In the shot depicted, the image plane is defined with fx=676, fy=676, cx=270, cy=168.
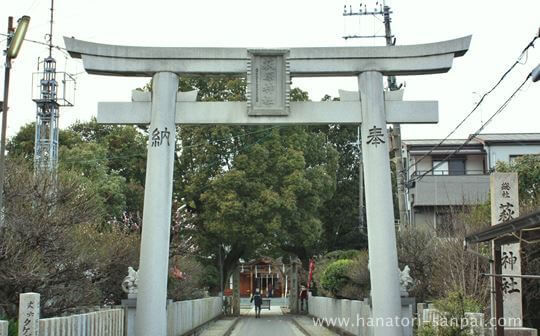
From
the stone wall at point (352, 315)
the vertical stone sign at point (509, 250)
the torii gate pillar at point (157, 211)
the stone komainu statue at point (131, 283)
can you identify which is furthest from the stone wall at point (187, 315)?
the vertical stone sign at point (509, 250)

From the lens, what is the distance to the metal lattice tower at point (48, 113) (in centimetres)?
2580

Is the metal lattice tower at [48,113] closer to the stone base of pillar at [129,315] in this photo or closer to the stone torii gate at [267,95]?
the stone torii gate at [267,95]

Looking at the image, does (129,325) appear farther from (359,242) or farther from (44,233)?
(359,242)

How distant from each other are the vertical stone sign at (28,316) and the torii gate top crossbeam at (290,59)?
313 inches

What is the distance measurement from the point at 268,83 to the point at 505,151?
26939 millimetres

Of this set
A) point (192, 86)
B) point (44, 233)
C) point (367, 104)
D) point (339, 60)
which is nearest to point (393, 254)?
point (367, 104)

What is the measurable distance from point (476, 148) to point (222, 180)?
15.6 m

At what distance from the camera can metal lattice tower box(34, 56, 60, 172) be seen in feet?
84.6

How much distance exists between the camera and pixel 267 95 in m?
16.7

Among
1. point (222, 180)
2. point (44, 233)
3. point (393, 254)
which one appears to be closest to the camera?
point (44, 233)

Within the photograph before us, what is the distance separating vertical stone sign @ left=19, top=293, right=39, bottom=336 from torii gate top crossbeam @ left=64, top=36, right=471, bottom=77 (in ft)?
26.0

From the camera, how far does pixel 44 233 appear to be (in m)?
13.2

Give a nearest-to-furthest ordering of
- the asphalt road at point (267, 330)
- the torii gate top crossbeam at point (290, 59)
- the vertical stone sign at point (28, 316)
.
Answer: the vertical stone sign at point (28, 316), the torii gate top crossbeam at point (290, 59), the asphalt road at point (267, 330)

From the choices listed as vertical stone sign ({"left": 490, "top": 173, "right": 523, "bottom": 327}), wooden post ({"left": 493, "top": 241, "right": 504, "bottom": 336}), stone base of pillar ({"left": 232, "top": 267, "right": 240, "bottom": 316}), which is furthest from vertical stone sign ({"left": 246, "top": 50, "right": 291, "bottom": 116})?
stone base of pillar ({"left": 232, "top": 267, "right": 240, "bottom": 316})
